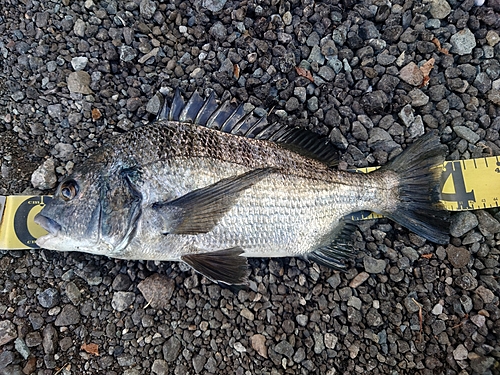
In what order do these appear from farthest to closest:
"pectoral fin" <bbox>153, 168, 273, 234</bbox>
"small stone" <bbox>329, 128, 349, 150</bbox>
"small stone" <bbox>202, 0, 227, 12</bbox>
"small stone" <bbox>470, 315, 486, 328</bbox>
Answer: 1. "small stone" <bbox>202, 0, 227, 12</bbox>
2. "small stone" <bbox>329, 128, 349, 150</bbox>
3. "small stone" <bbox>470, 315, 486, 328</bbox>
4. "pectoral fin" <bbox>153, 168, 273, 234</bbox>

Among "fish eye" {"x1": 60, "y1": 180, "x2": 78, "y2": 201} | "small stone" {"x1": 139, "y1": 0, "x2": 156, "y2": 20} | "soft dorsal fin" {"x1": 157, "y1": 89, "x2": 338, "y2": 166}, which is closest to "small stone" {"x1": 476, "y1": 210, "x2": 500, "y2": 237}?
"soft dorsal fin" {"x1": 157, "y1": 89, "x2": 338, "y2": 166}

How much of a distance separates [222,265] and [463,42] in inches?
92.1

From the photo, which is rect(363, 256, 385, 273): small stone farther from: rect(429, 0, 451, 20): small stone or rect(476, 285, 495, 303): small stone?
rect(429, 0, 451, 20): small stone

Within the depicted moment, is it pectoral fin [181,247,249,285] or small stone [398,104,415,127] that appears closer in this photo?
pectoral fin [181,247,249,285]

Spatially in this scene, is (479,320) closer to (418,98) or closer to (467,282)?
(467,282)

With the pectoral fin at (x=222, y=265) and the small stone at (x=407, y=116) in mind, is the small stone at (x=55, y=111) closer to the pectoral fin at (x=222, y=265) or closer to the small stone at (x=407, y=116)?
the pectoral fin at (x=222, y=265)

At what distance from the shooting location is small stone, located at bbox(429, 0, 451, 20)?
274 cm

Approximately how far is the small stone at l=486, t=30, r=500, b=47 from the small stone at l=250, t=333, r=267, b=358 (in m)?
2.64

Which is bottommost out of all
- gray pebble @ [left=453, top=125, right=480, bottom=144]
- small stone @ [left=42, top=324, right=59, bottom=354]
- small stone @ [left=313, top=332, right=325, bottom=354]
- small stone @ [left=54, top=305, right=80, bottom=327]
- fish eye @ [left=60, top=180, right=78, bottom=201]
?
small stone @ [left=42, top=324, right=59, bottom=354]

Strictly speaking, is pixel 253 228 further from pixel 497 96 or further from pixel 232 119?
pixel 497 96

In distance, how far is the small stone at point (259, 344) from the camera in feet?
7.94

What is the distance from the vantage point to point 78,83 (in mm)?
2689

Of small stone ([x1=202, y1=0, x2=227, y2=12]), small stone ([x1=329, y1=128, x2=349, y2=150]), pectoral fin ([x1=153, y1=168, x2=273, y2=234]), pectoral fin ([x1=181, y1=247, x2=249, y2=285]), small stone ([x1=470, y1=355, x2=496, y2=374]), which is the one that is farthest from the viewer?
small stone ([x1=202, y1=0, x2=227, y2=12])

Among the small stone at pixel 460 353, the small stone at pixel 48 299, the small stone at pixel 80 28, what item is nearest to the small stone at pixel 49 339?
the small stone at pixel 48 299
